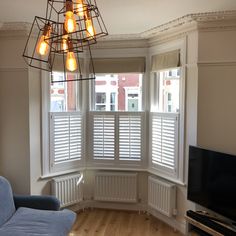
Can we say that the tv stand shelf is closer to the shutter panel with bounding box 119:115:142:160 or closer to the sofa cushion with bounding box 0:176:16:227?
the shutter panel with bounding box 119:115:142:160

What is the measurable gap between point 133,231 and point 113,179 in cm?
87

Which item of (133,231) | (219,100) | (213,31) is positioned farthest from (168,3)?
(133,231)

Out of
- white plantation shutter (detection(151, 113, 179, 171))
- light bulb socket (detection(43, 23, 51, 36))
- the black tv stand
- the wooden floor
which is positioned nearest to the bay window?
white plantation shutter (detection(151, 113, 179, 171))

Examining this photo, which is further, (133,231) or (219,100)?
(133,231)

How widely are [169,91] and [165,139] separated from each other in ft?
2.27

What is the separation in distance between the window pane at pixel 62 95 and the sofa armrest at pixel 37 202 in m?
1.32

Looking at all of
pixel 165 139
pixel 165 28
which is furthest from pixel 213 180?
pixel 165 28

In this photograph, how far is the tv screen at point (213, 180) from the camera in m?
2.93

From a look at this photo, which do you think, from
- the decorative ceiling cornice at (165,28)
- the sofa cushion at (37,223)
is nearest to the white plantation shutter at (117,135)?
the decorative ceiling cornice at (165,28)

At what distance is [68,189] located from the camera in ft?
13.6

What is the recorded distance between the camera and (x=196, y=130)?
336 centimetres

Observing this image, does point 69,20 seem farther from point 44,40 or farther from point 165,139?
point 165,139

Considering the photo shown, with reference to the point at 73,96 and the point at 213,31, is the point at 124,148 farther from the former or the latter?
the point at 213,31

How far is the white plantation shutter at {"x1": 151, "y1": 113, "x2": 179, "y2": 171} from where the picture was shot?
376cm
